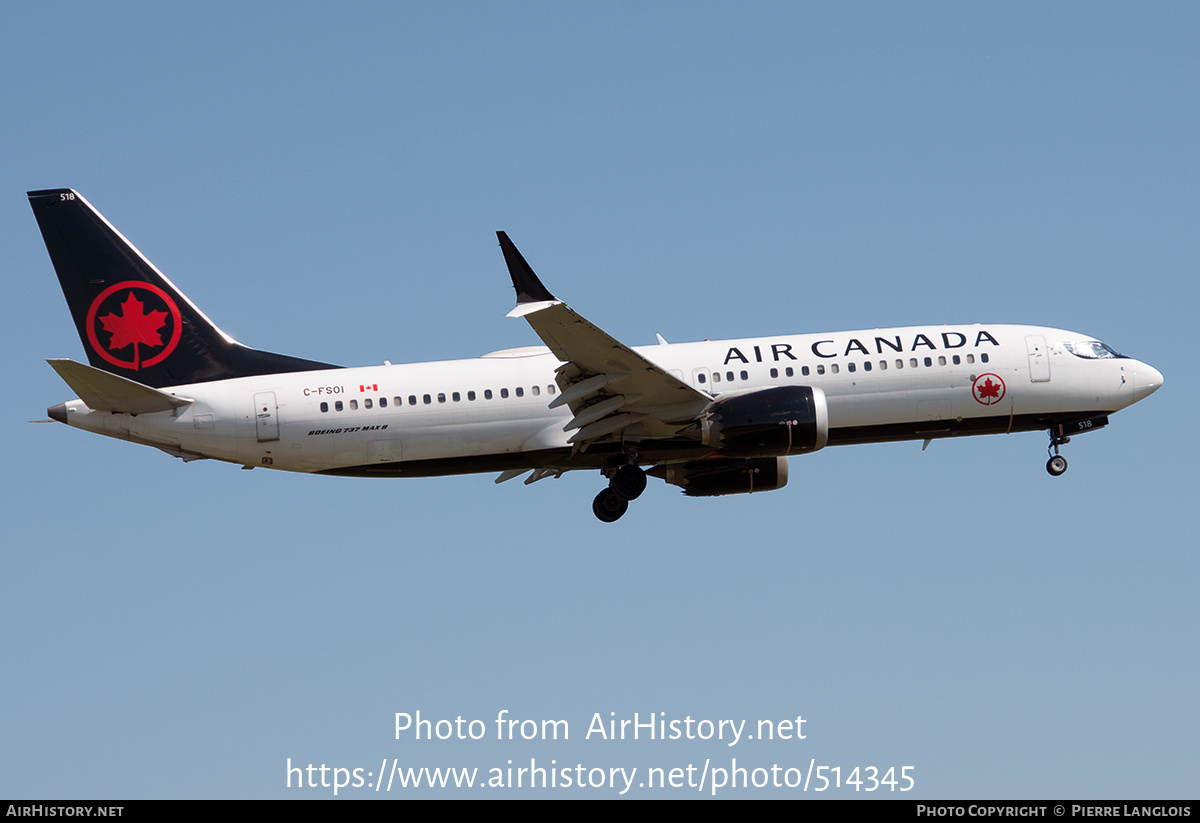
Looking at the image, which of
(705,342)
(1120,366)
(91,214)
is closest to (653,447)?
(705,342)

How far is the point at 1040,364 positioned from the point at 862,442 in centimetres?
609

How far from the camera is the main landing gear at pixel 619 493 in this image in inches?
1714

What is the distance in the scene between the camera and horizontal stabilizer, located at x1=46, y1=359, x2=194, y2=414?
39312 millimetres

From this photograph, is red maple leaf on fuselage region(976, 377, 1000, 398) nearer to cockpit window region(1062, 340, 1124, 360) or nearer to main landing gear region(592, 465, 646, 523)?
cockpit window region(1062, 340, 1124, 360)

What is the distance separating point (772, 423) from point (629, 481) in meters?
5.08

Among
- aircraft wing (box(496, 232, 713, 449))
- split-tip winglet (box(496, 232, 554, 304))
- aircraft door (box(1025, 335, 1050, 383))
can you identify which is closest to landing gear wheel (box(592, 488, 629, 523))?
aircraft wing (box(496, 232, 713, 449))

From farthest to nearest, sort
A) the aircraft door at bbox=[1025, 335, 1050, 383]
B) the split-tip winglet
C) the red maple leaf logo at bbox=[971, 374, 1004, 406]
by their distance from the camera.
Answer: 1. the aircraft door at bbox=[1025, 335, 1050, 383]
2. the red maple leaf logo at bbox=[971, 374, 1004, 406]
3. the split-tip winglet

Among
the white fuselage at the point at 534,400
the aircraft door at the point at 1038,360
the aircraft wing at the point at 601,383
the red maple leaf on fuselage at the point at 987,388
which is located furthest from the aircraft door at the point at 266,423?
the aircraft door at the point at 1038,360

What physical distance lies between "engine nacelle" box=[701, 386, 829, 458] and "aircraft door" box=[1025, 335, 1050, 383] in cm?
754

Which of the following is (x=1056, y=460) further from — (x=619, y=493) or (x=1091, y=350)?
(x=619, y=493)

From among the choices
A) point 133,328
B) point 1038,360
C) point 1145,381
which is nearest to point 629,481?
point 1038,360

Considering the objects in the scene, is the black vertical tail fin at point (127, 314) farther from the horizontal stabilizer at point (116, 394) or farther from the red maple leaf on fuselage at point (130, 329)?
the horizontal stabilizer at point (116, 394)

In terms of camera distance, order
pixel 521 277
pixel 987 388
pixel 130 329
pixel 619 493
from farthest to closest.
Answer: pixel 987 388, pixel 619 493, pixel 130 329, pixel 521 277

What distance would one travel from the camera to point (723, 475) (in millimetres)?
46125
